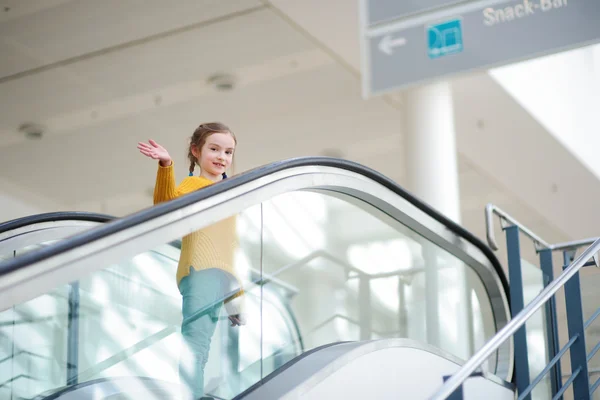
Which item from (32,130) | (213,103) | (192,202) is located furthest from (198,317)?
(32,130)

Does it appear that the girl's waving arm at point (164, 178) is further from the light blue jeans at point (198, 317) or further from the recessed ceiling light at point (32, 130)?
the recessed ceiling light at point (32, 130)

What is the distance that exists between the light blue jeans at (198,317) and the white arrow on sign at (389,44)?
135 inches

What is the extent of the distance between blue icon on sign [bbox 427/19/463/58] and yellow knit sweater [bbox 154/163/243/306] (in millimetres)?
3194

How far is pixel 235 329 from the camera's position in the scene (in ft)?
11.0

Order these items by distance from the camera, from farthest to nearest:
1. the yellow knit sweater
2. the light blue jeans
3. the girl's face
Result: the girl's face < the yellow knit sweater < the light blue jeans

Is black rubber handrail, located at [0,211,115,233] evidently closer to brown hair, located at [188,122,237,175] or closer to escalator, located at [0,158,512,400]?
escalator, located at [0,158,512,400]

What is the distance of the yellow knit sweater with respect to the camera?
10.7ft

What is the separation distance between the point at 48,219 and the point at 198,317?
171cm

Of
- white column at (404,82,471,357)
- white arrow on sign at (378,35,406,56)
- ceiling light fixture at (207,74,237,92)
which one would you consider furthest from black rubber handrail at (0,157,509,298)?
ceiling light fixture at (207,74,237,92)

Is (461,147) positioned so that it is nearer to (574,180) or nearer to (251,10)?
(574,180)

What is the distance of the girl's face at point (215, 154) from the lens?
3.72 meters

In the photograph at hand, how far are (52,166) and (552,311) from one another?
906cm

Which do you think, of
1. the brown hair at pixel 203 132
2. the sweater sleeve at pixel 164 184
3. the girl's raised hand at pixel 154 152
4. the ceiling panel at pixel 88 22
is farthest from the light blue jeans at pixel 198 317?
the ceiling panel at pixel 88 22

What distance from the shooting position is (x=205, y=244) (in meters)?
3.29
